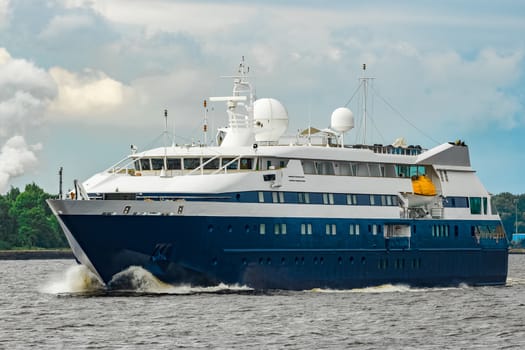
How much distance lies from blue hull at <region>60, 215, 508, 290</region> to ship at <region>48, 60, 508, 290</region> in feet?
0.18

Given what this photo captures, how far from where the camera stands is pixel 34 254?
13925 centimetres

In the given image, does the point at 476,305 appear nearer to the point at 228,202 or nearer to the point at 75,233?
the point at 228,202

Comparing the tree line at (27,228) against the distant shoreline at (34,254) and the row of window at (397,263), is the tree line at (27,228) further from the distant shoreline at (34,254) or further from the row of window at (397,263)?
the row of window at (397,263)


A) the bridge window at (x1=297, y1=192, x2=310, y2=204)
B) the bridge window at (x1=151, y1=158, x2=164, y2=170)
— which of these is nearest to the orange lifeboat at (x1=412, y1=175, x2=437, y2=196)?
the bridge window at (x1=297, y1=192, x2=310, y2=204)

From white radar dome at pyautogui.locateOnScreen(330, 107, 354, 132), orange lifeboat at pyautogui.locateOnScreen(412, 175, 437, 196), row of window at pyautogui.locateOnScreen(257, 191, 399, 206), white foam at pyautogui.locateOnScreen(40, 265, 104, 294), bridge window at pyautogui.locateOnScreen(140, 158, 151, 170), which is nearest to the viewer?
white foam at pyautogui.locateOnScreen(40, 265, 104, 294)

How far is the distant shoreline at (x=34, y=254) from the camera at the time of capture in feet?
450

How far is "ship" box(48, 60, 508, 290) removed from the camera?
5416 centimetres

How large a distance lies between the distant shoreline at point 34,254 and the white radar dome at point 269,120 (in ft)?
255

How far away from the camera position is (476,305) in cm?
5716

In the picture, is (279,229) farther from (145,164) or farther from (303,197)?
(145,164)

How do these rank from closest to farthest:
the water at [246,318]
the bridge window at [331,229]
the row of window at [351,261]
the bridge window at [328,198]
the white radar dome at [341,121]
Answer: the water at [246,318] → the row of window at [351,261] → the bridge window at [331,229] → the bridge window at [328,198] → the white radar dome at [341,121]

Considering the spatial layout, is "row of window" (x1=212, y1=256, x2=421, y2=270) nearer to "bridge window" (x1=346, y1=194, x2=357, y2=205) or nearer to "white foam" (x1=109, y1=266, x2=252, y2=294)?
"white foam" (x1=109, y1=266, x2=252, y2=294)

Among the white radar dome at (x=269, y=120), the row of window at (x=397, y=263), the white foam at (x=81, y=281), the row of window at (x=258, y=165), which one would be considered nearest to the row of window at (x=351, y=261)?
the row of window at (x=397, y=263)

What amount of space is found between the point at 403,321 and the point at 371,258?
1316cm
